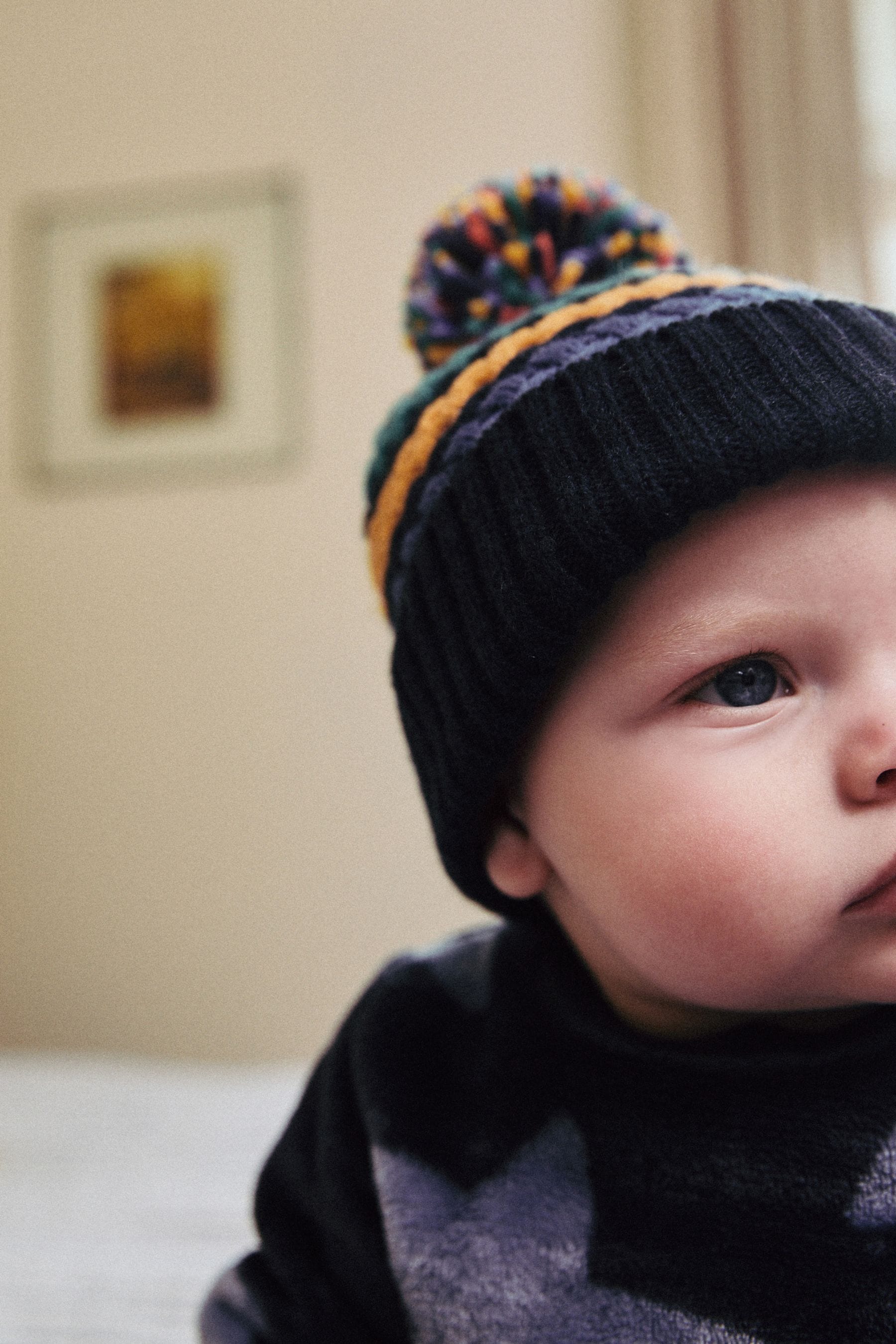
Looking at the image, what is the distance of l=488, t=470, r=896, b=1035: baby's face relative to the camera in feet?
1.38

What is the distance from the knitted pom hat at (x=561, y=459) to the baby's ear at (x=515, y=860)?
1 centimetres

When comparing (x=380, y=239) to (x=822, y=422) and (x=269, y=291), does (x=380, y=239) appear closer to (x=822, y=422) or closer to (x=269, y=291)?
(x=269, y=291)

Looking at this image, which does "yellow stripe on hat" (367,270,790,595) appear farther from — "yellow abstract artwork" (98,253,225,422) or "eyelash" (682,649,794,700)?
"yellow abstract artwork" (98,253,225,422)

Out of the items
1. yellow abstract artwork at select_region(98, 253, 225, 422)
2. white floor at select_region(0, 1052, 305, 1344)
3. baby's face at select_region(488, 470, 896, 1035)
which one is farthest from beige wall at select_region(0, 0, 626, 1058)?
baby's face at select_region(488, 470, 896, 1035)

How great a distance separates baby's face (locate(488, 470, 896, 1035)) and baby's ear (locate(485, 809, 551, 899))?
0.24ft

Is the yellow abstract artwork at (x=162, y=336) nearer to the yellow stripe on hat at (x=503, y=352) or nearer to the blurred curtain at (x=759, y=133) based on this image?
the blurred curtain at (x=759, y=133)

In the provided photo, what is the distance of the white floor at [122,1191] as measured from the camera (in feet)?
2.59

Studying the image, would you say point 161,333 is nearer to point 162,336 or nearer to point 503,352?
point 162,336

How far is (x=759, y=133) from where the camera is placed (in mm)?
1949

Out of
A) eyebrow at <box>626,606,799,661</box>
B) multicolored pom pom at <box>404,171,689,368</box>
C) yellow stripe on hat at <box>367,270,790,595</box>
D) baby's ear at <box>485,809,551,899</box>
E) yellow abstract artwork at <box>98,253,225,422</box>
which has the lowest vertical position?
baby's ear at <box>485,809,551,899</box>

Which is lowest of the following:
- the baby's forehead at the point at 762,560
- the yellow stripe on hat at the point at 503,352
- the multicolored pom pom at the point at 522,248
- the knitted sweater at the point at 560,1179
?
the knitted sweater at the point at 560,1179

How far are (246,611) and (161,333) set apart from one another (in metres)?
0.64

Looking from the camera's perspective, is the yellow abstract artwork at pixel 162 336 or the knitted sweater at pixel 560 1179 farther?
the yellow abstract artwork at pixel 162 336

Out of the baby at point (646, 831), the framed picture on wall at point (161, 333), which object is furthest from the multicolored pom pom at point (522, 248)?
the framed picture on wall at point (161, 333)
